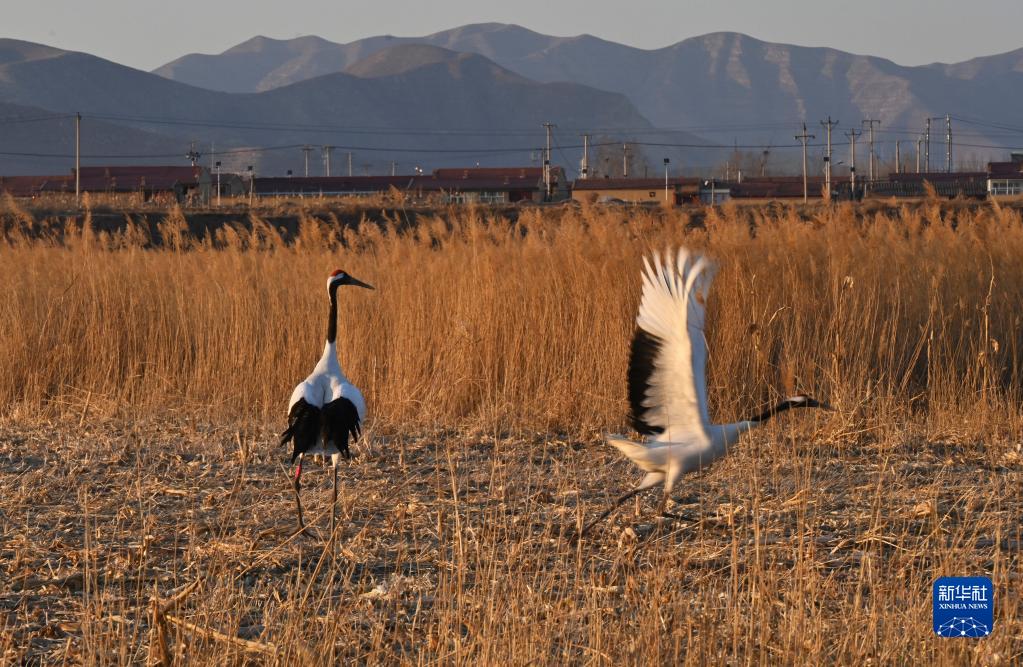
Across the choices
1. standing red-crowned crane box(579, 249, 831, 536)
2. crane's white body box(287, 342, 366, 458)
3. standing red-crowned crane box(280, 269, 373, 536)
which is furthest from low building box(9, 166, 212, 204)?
standing red-crowned crane box(579, 249, 831, 536)

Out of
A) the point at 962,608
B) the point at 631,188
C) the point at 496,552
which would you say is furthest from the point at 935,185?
the point at 962,608

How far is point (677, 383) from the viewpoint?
190 inches

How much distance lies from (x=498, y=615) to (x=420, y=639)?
31 centimetres

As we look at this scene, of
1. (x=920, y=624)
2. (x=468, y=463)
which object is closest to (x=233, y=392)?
(x=468, y=463)

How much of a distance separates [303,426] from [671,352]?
182 cm

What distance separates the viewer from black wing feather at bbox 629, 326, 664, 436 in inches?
191

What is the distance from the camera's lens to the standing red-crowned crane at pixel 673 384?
15.2ft

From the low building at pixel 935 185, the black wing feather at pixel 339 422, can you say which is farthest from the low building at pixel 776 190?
the black wing feather at pixel 339 422

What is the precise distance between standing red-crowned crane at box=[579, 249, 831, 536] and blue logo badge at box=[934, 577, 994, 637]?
1.37 metres

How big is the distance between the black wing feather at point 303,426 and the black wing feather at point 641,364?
1.52 metres

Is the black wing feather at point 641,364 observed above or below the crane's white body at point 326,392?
above

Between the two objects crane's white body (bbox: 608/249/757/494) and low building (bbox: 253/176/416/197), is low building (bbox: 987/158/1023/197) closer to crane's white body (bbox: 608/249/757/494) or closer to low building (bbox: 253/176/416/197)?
low building (bbox: 253/176/416/197)

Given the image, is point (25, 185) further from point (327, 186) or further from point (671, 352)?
point (671, 352)

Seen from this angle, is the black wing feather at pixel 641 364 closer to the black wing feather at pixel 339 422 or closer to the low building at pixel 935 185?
the black wing feather at pixel 339 422
